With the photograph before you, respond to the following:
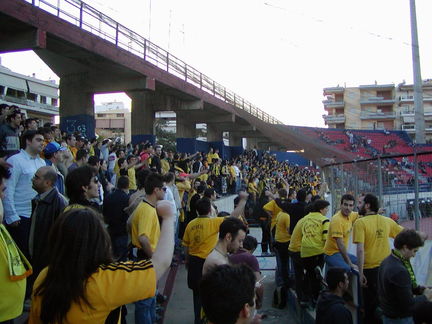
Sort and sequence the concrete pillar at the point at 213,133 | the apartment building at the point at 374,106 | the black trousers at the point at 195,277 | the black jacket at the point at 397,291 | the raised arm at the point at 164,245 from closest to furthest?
the raised arm at the point at 164,245 → the black jacket at the point at 397,291 → the black trousers at the point at 195,277 → the concrete pillar at the point at 213,133 → the apartment building at the point at 374,106

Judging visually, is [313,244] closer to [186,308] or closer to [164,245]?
[186,308]

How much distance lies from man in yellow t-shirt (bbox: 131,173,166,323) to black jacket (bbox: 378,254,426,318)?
88.7 inches

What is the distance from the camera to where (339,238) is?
5.21m

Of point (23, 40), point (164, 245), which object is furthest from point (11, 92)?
point (164, 245)

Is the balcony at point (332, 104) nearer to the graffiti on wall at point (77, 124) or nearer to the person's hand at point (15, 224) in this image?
the graffiti on wall at point (77, 124)

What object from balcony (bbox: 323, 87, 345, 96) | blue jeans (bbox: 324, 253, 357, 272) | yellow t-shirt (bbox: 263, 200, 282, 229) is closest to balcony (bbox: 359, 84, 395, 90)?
balcony (bbox: 323, 87, 345, 96)

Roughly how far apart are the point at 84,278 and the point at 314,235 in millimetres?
4589

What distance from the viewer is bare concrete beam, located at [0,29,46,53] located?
9.11 m

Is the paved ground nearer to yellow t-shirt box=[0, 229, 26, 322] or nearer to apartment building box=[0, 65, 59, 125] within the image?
yellow t-shirt box=[0, 229, 26, 322]

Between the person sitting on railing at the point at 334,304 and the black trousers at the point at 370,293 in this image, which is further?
the black trousers at the point at 370,293

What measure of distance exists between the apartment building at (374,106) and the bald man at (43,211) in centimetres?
6859

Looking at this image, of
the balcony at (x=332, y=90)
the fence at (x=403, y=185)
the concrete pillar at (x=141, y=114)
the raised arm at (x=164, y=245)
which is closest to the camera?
the raised arm at (x=164, y=245)

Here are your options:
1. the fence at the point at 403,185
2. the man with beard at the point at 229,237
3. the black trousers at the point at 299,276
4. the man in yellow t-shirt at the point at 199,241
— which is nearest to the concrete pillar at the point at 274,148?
the fence at the point at 403,185

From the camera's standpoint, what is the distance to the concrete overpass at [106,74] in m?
9.18
